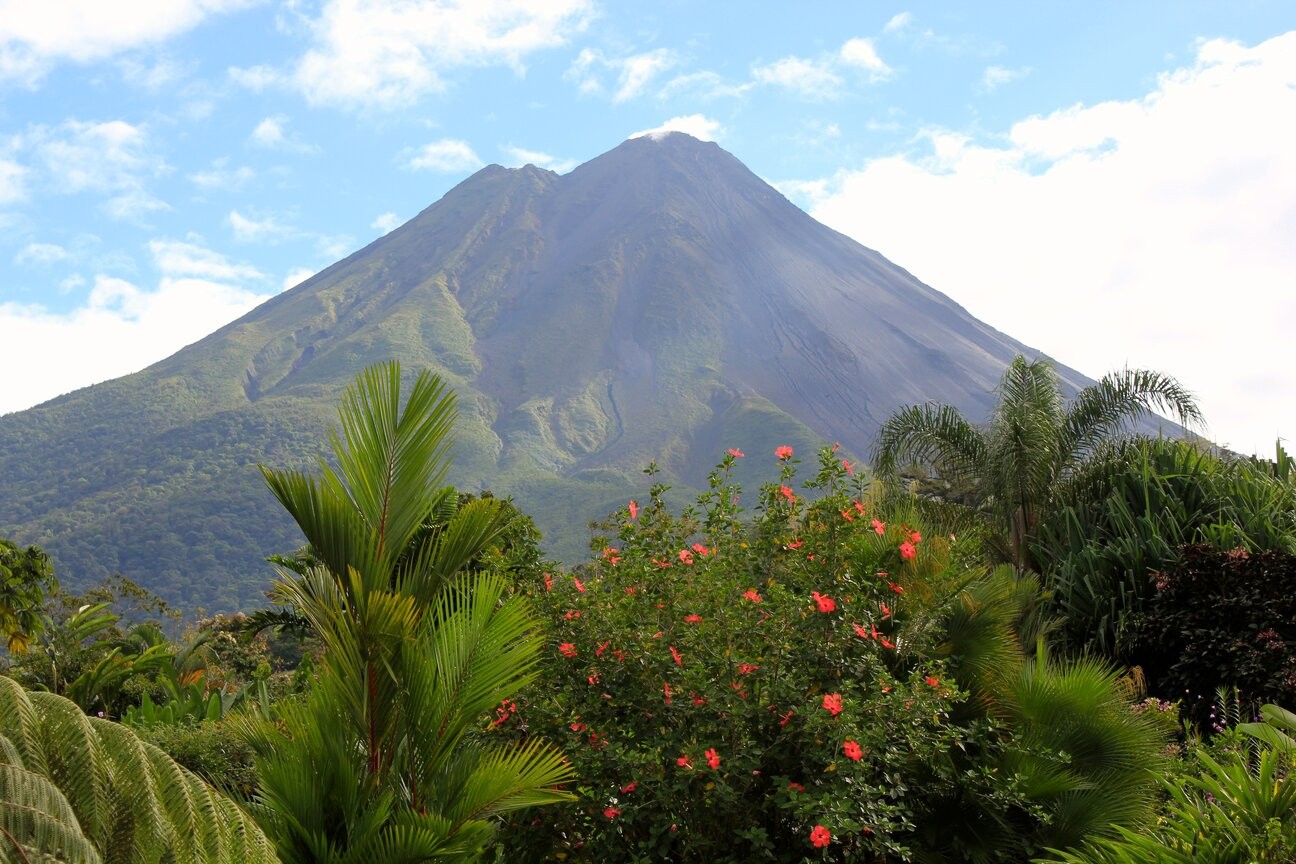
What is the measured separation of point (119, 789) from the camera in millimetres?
3172

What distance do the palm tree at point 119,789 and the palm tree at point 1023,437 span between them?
11171 millimetres

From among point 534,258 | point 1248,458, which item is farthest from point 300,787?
point 534,258

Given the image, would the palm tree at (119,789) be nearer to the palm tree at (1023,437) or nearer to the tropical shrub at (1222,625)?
the tropical shrub at (1222,625)

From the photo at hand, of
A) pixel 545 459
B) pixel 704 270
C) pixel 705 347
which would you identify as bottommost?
pixel 545 459

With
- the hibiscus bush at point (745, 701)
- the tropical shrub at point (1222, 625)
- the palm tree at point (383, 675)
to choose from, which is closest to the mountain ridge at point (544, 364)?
the tropical shrub at point (1222, 625)

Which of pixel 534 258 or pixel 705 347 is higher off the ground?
pixel 534 258

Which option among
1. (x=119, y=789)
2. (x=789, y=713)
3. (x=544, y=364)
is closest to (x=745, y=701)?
(x=789, y=713)

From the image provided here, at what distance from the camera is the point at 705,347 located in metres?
136

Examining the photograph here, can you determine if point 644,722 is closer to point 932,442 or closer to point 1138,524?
point 1138,524

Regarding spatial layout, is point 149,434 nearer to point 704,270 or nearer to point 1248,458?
point 704,270

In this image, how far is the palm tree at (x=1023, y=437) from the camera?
1311cm

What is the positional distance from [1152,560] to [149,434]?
11142 cm

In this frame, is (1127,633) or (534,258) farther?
(534,258)

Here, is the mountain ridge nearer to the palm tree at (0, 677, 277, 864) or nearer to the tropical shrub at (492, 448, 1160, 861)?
the tropical shrub at (492, 448, 1160, 861)
